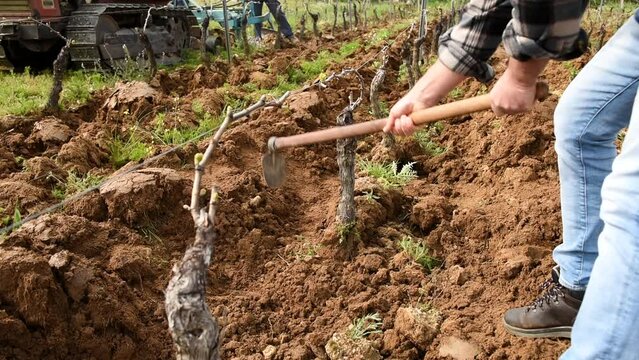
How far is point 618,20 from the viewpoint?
9.79 meters

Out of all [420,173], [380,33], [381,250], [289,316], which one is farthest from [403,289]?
[380,33]

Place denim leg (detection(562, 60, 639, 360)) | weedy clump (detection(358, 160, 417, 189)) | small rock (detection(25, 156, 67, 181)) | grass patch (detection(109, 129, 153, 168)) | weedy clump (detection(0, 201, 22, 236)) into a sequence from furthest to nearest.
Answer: grass patch (detection(109, 129, 153, 168)), weedy clump (detection(358, 160, 417, 189)), small rock (detection(25, 156, 67, 181)), weedy clump (detection(0, 201, 22, 236)), denim leg (detection(562, 60, 639, 360))

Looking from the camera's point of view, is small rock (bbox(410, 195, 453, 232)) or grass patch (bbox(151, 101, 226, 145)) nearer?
small rock (bbox(410, 195, 453, 232))

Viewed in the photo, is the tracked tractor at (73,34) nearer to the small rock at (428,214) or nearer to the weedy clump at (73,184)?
the weedy clump at (73,184)

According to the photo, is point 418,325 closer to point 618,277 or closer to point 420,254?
point 420,254

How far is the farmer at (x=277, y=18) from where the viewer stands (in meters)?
11.0

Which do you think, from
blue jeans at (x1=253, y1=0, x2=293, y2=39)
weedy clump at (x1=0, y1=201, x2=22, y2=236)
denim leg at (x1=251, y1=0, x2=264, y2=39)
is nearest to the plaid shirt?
weedy clump at (x1=0, y1=201, x2=22, y2=236)

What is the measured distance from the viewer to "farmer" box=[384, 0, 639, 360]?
4.61 feet

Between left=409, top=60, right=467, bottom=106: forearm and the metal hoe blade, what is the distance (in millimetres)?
632

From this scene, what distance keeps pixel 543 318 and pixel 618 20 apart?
30.1 ft

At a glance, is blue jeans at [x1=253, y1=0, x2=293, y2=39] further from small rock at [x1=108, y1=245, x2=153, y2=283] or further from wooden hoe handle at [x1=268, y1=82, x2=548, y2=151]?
wooden hoe handle at [x1=268, y1=82, x2=548, y2=151]

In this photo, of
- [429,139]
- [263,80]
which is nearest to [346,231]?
[429,139]

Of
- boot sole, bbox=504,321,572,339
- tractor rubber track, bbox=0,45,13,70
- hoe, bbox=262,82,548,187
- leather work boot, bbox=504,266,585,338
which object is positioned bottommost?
boot sole, bbox=504,321,572,339

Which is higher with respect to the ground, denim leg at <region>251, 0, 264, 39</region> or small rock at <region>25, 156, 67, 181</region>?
denim leg at <region>251, 0, 264, 39</region>
